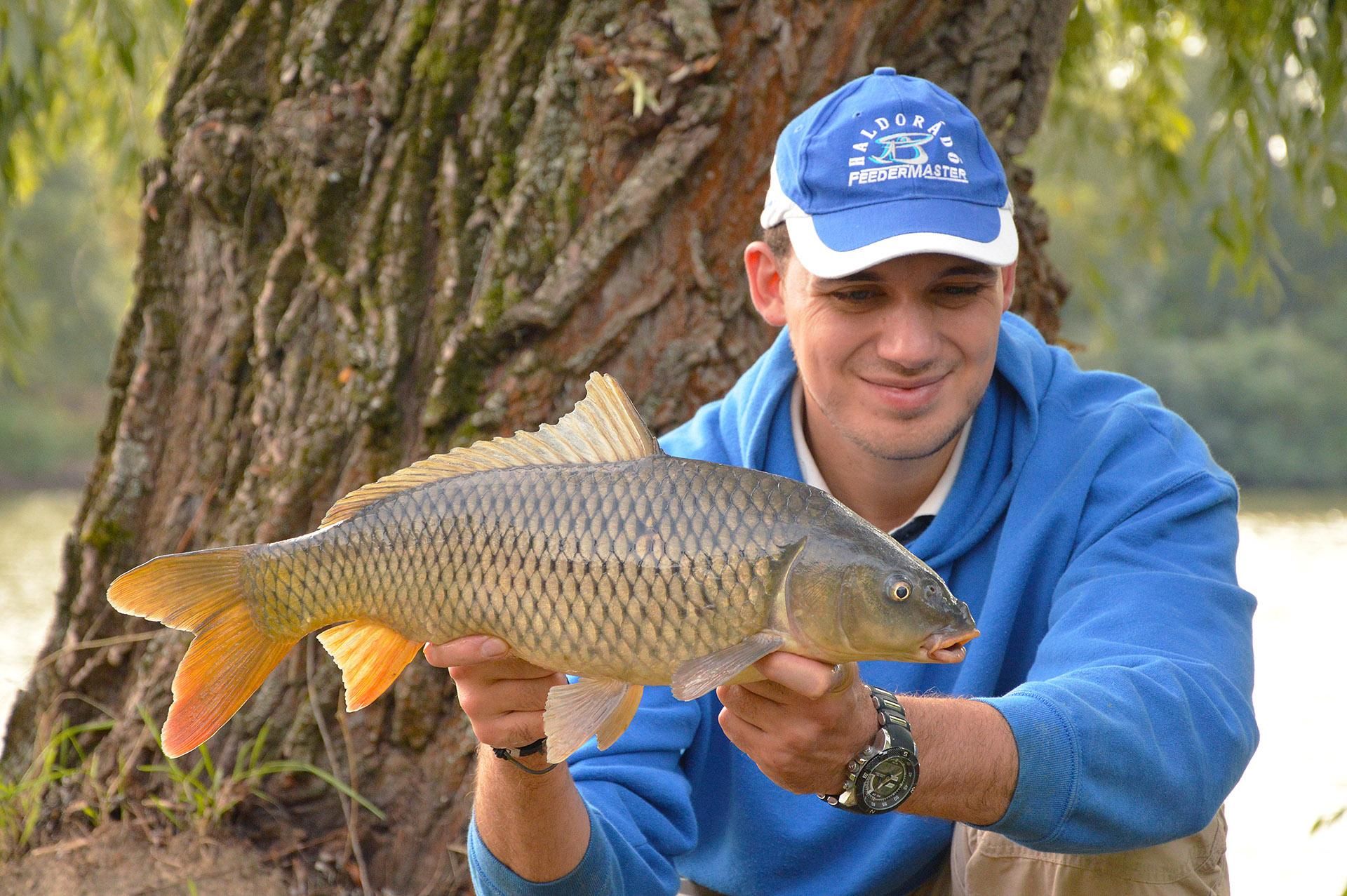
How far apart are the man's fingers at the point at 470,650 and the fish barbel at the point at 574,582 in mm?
14

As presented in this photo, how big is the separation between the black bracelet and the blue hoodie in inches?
6.8

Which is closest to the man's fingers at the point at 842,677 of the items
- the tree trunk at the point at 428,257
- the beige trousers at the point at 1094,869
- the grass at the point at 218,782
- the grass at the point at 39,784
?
the beige trousers at the point at 1094,869

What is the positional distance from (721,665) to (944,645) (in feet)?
0.71

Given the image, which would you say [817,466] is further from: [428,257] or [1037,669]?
[428,257]

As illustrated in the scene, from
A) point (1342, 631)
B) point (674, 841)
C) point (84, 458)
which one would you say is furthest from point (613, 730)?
point (84, 458)

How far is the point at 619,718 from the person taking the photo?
4.62 feet

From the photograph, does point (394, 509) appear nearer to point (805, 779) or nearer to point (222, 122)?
point (805, 779)

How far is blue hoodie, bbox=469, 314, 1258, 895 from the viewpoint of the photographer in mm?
1511

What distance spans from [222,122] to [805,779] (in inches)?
74.1

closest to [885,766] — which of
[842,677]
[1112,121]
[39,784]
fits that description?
[842,677]

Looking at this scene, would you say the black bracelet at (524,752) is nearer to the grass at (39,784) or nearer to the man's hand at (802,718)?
the man's hand at (802,718)

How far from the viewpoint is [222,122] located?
8.68 ft

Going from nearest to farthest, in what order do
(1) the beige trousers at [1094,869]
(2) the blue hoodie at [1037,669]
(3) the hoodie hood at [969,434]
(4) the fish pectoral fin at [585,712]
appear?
(4) the fish pectoral fin at [585,712] → (2) the blue hoodie at [1037,669] → (1) the beige trousers at [1094,869] → (3) the hoodie hood at [969,434]

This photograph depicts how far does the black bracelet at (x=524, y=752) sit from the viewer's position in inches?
62.9
